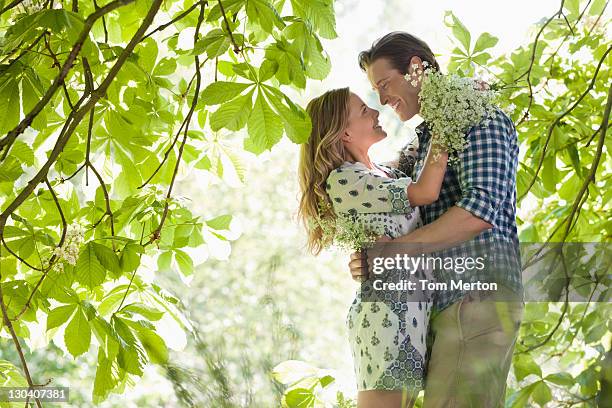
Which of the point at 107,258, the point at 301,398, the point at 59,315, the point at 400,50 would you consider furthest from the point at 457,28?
the point at 59,315

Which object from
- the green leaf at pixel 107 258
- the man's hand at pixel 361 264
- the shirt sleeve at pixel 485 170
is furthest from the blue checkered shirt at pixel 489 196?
the green leaf at pixel 107 258

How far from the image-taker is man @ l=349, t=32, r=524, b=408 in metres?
1.41

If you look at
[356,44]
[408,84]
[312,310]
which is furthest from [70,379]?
[408,84]

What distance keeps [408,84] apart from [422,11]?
616cm

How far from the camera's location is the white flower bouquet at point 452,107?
1.39m

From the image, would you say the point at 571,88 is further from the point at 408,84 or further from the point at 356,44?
the point at 356,44

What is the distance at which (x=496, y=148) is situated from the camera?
143cm

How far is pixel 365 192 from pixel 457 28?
1.74 feet

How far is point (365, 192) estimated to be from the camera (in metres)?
1.56

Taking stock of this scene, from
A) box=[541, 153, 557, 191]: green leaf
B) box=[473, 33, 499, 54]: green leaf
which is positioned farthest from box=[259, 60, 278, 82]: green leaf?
box=[541, 153, 557, 191]: green leaf

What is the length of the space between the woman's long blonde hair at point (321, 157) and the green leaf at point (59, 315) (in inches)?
22.6

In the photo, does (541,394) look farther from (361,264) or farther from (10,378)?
(10,378)

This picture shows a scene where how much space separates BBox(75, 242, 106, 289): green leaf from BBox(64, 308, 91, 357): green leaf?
0.18 feet

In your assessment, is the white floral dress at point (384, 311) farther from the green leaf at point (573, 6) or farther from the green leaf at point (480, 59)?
the green leaf at point (573, 6)
